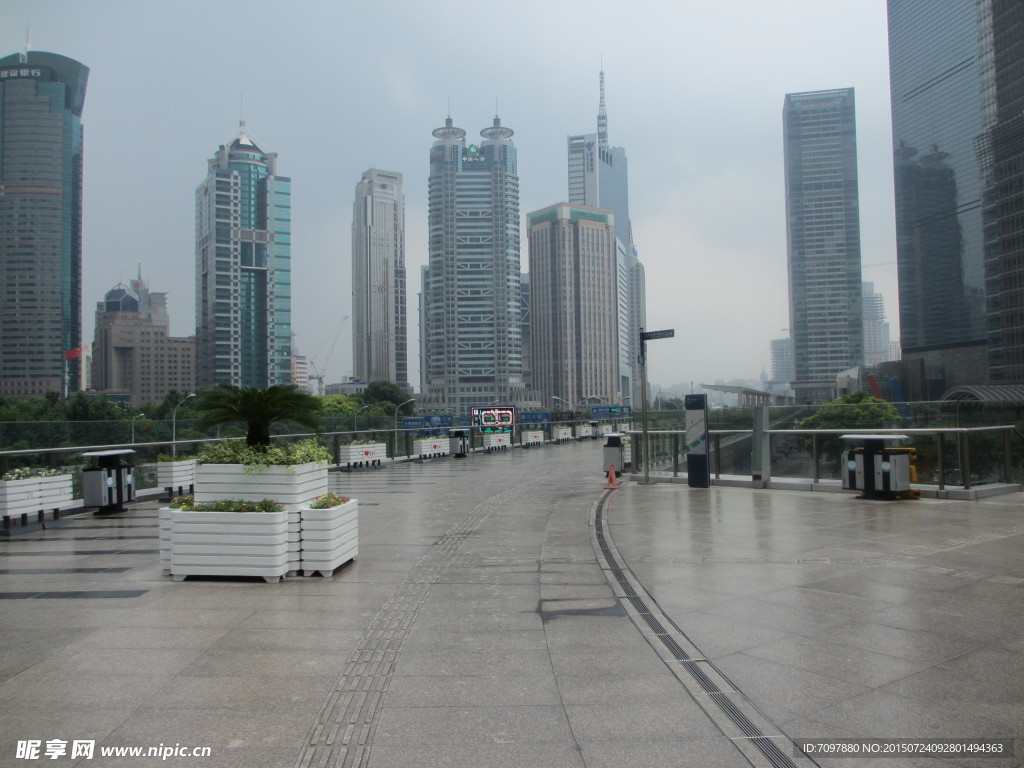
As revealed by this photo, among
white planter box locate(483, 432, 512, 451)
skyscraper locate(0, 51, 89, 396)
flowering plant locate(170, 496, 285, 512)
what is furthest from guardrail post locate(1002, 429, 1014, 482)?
skyscraper locate(0, 51, 89, 396)

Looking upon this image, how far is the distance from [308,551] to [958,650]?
6250 mm

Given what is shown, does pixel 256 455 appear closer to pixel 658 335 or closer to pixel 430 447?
pixel 658 335

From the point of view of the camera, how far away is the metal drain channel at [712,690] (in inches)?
150

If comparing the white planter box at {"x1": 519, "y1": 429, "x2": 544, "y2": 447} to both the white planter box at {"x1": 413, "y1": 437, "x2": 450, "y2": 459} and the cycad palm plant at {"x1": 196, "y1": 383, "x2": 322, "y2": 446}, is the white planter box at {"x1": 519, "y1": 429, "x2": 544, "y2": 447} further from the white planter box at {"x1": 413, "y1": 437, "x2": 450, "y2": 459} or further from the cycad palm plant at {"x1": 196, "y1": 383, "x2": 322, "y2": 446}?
the cycad palm plant at {"x1": 196, "y1": 383, "x2": 322, "y2": 446}

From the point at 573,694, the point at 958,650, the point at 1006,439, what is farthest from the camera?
the point at 1006,439

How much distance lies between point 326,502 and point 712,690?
5.25 meters

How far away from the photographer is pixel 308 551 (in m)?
8.21

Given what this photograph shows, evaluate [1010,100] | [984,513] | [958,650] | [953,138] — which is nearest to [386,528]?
[958,650]

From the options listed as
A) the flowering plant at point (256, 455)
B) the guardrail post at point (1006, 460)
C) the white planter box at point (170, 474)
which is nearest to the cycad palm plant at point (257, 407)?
the flowering plant at point (256, 455)

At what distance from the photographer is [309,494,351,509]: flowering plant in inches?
334

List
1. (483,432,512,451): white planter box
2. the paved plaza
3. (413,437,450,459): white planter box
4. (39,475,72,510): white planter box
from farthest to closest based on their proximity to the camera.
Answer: (483,432,512,451): white planter box, (413,437,450,459): white planter box, (39,475,72,510): white planter box, the paved plaza

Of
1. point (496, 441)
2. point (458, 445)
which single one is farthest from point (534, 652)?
point (496, 441)

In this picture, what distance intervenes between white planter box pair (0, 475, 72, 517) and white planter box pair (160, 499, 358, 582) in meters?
6.16

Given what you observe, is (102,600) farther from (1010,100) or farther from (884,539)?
(1010,100)
